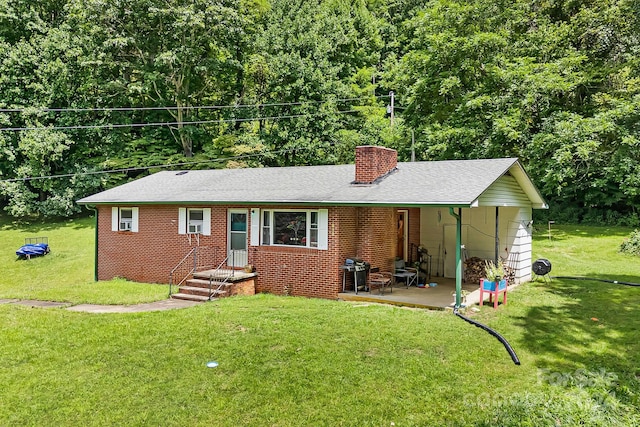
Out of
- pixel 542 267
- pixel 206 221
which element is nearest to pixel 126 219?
pixel 206 221

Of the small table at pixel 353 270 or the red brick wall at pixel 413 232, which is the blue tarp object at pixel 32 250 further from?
the red brick wall at pixel 413 232

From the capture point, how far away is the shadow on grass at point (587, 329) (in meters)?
6.67

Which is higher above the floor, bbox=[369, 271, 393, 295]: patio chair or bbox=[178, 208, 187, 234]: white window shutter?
bbox=[178, 208, 187, 234]: white window shutter

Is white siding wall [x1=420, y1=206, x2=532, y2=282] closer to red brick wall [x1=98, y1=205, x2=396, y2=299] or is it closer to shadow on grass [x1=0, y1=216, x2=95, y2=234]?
red brick wall [x1=98, y1=205, x2=396, y2=299]

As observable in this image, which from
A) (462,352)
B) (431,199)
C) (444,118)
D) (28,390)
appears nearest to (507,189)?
(431,199)

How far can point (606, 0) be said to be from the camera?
874 inches

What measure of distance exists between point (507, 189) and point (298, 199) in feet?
19.2

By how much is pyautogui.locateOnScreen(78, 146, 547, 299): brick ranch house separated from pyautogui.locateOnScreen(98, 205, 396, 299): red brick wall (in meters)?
0.03

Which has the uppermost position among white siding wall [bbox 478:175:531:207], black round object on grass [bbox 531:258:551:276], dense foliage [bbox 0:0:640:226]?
dense foliage [bbox 0:0:640:226]

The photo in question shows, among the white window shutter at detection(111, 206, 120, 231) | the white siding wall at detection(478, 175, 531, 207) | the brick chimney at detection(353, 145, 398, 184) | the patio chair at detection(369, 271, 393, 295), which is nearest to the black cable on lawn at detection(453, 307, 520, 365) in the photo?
the patio chair at detection(369, 271, 393, 295)

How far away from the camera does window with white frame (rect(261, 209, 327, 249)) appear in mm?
11406

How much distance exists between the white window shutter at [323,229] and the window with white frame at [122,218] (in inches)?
285

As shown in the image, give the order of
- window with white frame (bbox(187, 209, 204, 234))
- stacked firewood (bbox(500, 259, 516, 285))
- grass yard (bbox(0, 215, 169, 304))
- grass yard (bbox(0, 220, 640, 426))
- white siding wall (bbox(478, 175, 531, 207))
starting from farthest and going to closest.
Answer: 1. window with white frame (bbox(187, 209, 204, 234))
2. stacked firewood (bbox(500, 259, 516, 285))
3. grass yard (bbox(0, 215, 169, 304))
4. white siding wall (bbox(478, 175, 531, 207))
5. grass yard (bbox(0, 220, 640, 426))

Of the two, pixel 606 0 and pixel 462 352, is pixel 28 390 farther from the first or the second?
pixel 606 0
